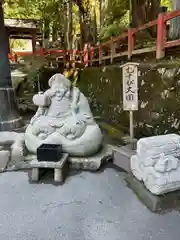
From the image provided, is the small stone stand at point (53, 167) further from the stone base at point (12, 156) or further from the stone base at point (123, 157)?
the stone base at point (123, 157)

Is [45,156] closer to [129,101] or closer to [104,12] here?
[129,101]

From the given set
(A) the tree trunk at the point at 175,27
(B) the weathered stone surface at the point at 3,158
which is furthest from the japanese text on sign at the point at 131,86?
(A) the tree trunk at the point at 175,27

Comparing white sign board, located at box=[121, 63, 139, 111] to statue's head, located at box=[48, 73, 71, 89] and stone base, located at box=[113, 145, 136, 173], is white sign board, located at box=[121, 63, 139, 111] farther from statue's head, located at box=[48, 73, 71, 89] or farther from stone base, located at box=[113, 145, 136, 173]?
statue's head, located at box=[48, 73, 71, 89]

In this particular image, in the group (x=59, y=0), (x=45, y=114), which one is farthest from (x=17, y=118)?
(x=59, y=0)

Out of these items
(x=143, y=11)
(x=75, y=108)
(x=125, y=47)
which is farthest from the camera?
(x=143, y=11)

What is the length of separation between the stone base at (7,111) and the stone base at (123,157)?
3447 millimetres

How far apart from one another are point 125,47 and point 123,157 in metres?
5.63

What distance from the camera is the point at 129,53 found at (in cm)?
619

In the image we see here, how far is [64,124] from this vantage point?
12.2ft

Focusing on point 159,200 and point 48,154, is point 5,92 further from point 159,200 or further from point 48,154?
point 159,200

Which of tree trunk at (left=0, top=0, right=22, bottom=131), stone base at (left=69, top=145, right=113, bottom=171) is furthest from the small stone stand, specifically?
tree trunk at (left=0, top=0, right=22, bottom=131)

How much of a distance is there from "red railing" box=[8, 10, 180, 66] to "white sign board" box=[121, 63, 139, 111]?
3.98 feet

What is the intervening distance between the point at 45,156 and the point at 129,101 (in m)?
1.72

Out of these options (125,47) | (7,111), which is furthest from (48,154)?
(125,47)
